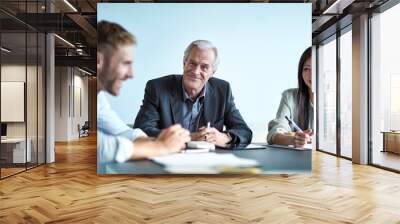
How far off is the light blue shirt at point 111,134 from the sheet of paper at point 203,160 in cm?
48

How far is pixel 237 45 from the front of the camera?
19.3ft

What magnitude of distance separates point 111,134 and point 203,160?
4.68 feet

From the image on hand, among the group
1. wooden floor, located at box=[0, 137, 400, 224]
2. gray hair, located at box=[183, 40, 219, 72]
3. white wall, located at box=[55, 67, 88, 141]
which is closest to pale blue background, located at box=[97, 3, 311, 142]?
gray hair, located at box=[183, 40, 219, 72]

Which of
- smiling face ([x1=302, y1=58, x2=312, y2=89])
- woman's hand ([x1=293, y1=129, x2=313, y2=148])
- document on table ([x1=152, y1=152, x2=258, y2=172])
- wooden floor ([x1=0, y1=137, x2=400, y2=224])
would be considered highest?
smiling face ([x1=302, y1=58, x2=312, y2=89])

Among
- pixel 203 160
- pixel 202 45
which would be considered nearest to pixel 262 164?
pixel 203 160

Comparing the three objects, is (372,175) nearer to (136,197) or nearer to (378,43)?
(378,43)

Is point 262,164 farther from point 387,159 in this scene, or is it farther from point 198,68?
point 387,159

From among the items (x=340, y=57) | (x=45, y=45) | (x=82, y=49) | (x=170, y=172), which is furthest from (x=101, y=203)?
(x=82, y=49)

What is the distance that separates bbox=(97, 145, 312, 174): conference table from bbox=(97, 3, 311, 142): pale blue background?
0.26m

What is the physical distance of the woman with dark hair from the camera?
5957 millimetres

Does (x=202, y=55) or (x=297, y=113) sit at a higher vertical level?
(x=202, y=55)

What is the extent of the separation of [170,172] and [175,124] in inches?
29.9

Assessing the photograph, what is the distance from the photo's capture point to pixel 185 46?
583 cm

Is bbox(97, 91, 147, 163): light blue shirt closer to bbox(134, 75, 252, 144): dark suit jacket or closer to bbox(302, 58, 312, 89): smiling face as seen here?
bbox(134, 75, 252, 144): dark suit jacket
